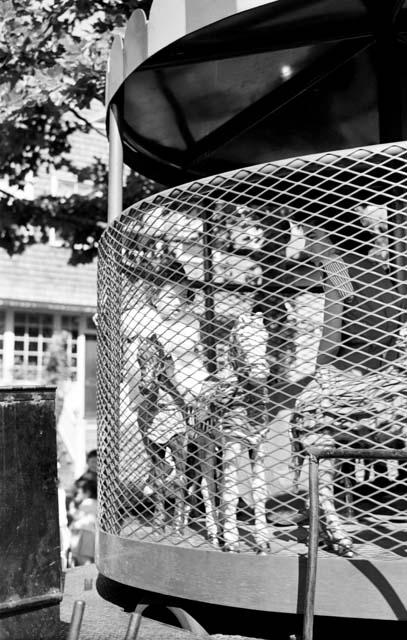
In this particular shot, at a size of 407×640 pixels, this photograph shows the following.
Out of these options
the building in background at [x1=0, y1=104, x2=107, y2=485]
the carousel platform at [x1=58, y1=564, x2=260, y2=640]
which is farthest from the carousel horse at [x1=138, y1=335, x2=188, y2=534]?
the building in background at [x1=0, y1=104, x2=107, y2=485]

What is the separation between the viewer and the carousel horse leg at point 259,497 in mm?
4055

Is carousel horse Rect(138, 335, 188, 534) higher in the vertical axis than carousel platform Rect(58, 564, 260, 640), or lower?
higher

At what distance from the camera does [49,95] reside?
8.59m

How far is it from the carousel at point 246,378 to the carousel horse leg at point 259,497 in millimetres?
17

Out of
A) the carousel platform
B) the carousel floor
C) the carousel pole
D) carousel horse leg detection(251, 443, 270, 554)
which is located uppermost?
the carousel pole

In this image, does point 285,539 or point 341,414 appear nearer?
point 341,414

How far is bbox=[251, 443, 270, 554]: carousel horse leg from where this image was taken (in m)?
4.05

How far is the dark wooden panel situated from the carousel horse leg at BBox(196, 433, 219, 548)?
1.09 meters

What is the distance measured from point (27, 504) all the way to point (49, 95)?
6.31 metres

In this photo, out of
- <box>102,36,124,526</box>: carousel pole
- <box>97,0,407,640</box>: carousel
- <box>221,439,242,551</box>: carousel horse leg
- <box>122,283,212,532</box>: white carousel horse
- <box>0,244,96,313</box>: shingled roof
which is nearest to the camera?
<box>97,0,407,640</box>: carousel

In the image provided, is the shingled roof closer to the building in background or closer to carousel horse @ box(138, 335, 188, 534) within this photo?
the building in background

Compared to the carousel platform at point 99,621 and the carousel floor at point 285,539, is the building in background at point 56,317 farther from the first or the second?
the carousel floor at point 285,539

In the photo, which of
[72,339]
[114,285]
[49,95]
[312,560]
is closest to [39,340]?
[72,339]

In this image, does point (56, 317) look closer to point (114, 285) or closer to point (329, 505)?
point (114, 285)
